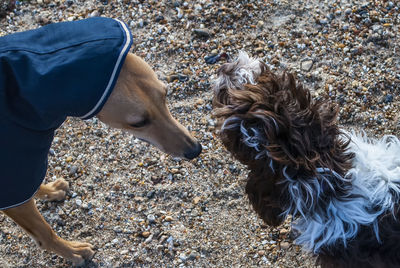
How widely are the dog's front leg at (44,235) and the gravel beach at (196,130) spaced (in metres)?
0.15

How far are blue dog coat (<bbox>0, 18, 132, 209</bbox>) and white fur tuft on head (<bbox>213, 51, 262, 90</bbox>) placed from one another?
26.1 inches

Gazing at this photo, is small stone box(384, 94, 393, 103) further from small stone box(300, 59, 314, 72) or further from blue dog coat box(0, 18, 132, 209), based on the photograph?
blue dog coat box(0, 18, 132, 209)

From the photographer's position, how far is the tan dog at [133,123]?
2.77 meters

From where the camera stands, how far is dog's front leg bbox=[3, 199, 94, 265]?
3.19 m

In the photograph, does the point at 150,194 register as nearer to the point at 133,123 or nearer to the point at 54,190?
the point at 54,190

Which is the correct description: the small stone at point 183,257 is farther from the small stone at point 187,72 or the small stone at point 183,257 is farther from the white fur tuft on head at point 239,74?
the small stone at point 187,72

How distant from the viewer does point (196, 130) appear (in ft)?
13.8

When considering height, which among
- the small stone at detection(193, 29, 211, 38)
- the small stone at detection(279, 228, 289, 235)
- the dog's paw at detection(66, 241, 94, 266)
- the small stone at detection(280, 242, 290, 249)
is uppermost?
the small stone at detection(193, 29, 211, 38)

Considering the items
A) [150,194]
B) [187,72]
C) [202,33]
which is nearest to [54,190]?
[150,194]

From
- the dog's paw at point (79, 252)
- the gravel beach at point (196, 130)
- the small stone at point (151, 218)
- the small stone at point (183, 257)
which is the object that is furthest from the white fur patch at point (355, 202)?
the dog's paw at point (79, 252)

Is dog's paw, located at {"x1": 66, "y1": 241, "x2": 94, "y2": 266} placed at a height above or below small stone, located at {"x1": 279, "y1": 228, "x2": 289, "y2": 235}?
below

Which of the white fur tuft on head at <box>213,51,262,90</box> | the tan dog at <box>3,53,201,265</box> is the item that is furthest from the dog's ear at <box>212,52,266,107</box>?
the tan dog at <box>3,53,201,265</box>

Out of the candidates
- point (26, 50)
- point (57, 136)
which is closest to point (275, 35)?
point (57, 136)

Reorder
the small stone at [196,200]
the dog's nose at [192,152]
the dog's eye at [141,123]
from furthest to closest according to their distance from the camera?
the small stone at [196,200], the dog's nose at [192,152], the dog's eye at [141,123]
